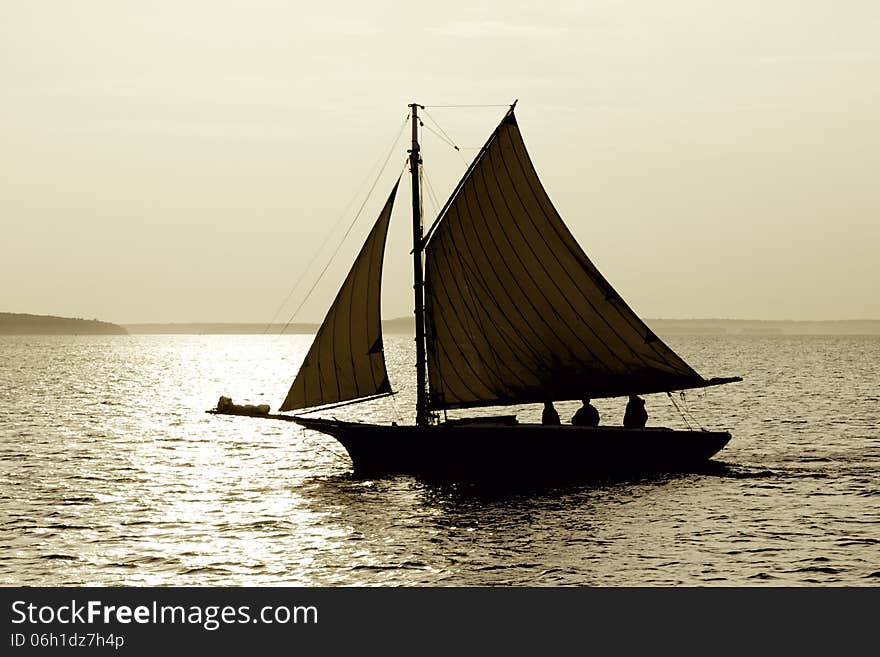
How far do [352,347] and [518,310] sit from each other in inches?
221

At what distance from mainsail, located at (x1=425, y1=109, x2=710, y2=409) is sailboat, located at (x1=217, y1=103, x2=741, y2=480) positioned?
0.03m

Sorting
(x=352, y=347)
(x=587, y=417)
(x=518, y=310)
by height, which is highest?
(x=518, y=310)

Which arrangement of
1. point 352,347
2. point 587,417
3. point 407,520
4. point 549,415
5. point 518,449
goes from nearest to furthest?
1. point 407,520
2. point 352,347
3. point 518,449
4. point 549,415
5. point 587,417

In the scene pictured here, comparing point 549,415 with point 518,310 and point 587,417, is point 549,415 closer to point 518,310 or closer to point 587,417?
point 587,417

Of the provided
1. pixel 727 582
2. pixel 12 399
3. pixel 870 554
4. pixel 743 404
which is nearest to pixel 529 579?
pixel 727 582

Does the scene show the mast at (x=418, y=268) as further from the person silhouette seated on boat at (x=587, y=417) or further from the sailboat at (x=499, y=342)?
the person silhouette seated on boat at (x=587, y=417)

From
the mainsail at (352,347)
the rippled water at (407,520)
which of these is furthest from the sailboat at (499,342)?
the rippled water at (407,520)

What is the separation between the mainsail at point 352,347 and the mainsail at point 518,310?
2.34m

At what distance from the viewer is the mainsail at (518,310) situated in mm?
35125

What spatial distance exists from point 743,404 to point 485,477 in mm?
48096

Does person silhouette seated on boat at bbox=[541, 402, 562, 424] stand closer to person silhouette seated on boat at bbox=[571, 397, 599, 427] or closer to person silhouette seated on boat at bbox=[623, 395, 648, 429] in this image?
person silhouette seated on boat at bbox=[571, 397, 599, 427]

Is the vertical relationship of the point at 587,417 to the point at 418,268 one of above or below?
below

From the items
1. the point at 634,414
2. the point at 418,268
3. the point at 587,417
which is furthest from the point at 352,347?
the point at 634,414

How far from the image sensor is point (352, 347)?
34.6 metres
